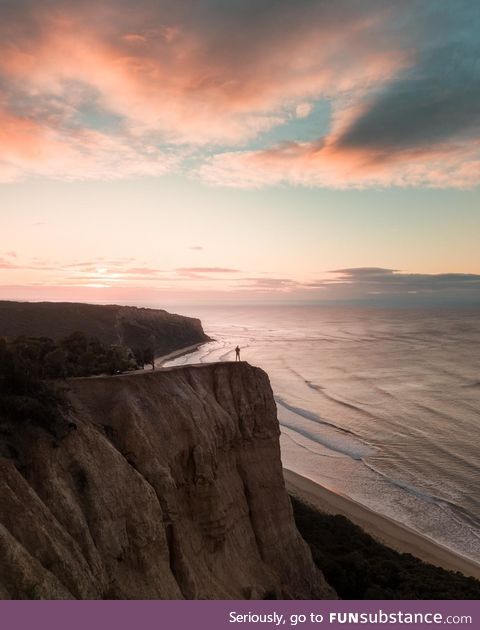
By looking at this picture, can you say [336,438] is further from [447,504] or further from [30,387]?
[30,387]

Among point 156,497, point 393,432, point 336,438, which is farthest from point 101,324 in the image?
point 156,497

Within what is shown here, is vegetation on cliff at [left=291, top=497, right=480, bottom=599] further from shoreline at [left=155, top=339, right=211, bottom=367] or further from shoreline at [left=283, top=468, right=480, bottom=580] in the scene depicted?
shoreline at [left=155, top=339, right=211, bottom=367]

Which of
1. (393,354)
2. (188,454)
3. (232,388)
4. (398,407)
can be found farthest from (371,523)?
(393,354)

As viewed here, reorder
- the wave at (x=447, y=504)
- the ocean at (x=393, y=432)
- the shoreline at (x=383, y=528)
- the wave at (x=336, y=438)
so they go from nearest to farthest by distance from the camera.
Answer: the shoreline at (x=383, y=528) < the wave at (x=447, y=504) < the ocean at (x=393, y=432) < the wave at (x=336, y=438)

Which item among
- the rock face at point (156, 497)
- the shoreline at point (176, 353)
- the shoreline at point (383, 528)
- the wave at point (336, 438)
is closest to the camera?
the rock face at point (156, 497)

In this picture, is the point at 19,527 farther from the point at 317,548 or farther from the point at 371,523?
the point at 371,523

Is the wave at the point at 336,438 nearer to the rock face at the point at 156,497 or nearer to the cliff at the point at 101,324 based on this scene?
the rock face at the point at 156,497

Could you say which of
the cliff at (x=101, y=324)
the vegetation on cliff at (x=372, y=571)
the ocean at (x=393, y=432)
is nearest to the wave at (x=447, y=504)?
the ocean at (x=393, y=432)
